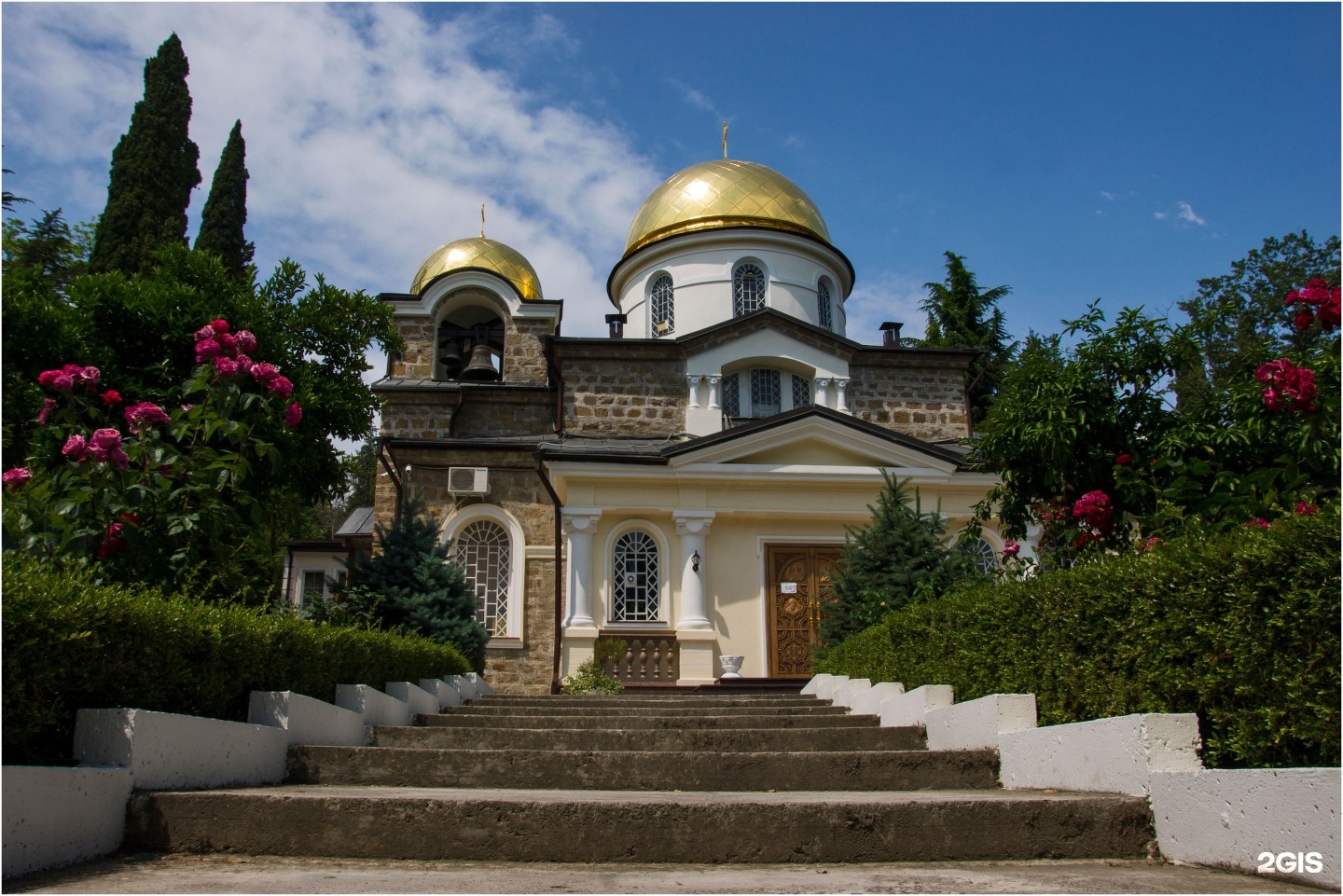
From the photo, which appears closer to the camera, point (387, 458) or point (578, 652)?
point (578, 652)

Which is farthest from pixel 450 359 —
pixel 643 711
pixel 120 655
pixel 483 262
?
pixel 120 655

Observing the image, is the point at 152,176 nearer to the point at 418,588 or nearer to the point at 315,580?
the point at 315,580

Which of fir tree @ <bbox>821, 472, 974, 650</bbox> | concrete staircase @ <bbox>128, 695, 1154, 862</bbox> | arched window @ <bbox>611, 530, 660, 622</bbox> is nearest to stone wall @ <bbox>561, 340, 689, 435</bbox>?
arched window @ <bbox>611, 530, 660, 622</bbox>

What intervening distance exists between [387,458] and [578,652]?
567 centimetres

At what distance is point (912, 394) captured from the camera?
821 inches

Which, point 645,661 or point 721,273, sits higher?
point 721,273

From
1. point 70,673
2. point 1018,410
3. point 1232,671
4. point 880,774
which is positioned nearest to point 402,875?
point 70,673

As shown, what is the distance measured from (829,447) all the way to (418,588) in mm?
7293

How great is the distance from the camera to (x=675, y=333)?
21.9 meters

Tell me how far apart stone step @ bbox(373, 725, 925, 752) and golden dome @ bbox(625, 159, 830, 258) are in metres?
16.4

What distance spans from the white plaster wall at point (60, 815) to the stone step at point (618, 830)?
0.43ft

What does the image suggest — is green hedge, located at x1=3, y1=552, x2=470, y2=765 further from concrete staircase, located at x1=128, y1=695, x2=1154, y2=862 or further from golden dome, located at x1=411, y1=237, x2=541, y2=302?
golden dome, located at x1=411, y1=237, x2=541, y2=302

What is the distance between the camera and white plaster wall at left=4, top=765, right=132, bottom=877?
3.67 m

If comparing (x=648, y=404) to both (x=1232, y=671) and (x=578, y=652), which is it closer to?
(x=578, y=652)
